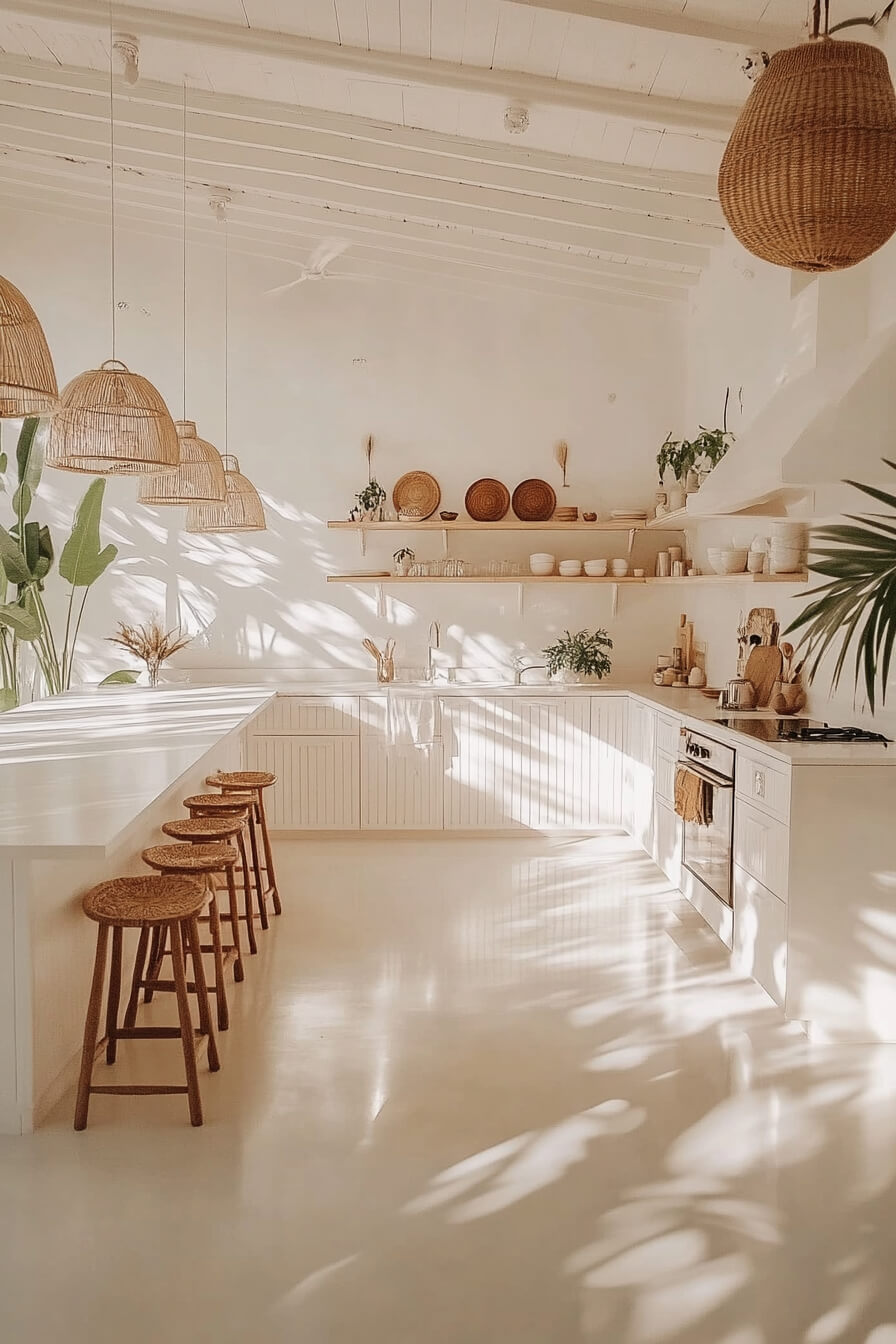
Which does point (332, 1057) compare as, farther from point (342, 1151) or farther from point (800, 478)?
point (800, 478)

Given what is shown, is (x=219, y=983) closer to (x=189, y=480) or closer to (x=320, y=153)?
(x=189, y=480)

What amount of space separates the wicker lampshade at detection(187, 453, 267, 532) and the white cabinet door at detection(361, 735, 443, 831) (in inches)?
67.6

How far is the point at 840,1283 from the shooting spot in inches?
98.7

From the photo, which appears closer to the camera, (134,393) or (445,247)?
(134,393)

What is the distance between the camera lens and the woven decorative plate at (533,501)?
7.53m

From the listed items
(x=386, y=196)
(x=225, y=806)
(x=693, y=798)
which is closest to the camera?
(x=225, y=806)

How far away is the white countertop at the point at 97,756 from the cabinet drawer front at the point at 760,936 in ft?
7.30

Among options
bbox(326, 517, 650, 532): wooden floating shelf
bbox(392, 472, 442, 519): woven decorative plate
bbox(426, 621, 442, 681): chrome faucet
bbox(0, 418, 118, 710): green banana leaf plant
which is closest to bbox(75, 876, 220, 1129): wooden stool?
bbox(0, 418, 118, 710): green banana leaf plant

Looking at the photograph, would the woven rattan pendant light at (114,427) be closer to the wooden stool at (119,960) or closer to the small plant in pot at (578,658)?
the wooden stool at (119,960)

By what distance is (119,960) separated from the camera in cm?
355

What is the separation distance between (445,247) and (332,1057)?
527 cm

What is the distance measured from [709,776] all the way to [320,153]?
3674mm

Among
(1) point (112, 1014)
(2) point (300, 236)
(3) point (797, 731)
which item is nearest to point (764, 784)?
(3) point (797, 731)

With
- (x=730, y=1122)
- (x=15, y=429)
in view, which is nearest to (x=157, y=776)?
(x=730, y=1122)
